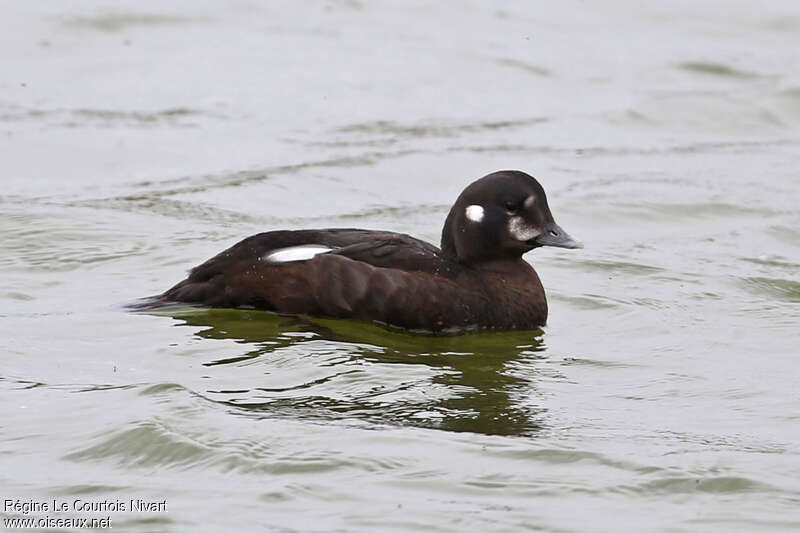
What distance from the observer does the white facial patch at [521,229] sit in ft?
26.9

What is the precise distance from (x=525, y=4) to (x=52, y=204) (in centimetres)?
805

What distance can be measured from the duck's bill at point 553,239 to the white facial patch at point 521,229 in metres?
0.02

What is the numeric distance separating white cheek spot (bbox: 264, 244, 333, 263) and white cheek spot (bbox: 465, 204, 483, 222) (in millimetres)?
742

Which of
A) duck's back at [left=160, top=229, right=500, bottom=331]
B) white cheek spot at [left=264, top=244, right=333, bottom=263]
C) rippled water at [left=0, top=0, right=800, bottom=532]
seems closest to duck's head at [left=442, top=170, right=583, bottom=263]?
duck's back at [left=160, top=229, right=500, bottom=331]

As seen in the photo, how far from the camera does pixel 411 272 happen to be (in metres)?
7.96

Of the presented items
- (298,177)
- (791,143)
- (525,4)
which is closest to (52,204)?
(298,177)

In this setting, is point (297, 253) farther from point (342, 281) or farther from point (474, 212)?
point (474, 212)

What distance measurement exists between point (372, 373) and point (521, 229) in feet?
4.89

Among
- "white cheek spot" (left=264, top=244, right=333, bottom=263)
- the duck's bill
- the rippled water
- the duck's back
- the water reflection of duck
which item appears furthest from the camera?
the duck's bill

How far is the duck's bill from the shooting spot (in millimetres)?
8180

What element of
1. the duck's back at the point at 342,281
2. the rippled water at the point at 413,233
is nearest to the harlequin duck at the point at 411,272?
the duck's back at the point at 342,281

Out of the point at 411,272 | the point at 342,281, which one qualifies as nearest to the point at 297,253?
the point at 342,281

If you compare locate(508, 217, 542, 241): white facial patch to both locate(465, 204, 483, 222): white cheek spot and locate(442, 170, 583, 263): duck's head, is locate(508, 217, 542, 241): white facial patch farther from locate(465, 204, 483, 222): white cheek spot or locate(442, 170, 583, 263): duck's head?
locate(465, 204, 483, 222): white cheek spot

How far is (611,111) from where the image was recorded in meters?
13.9
